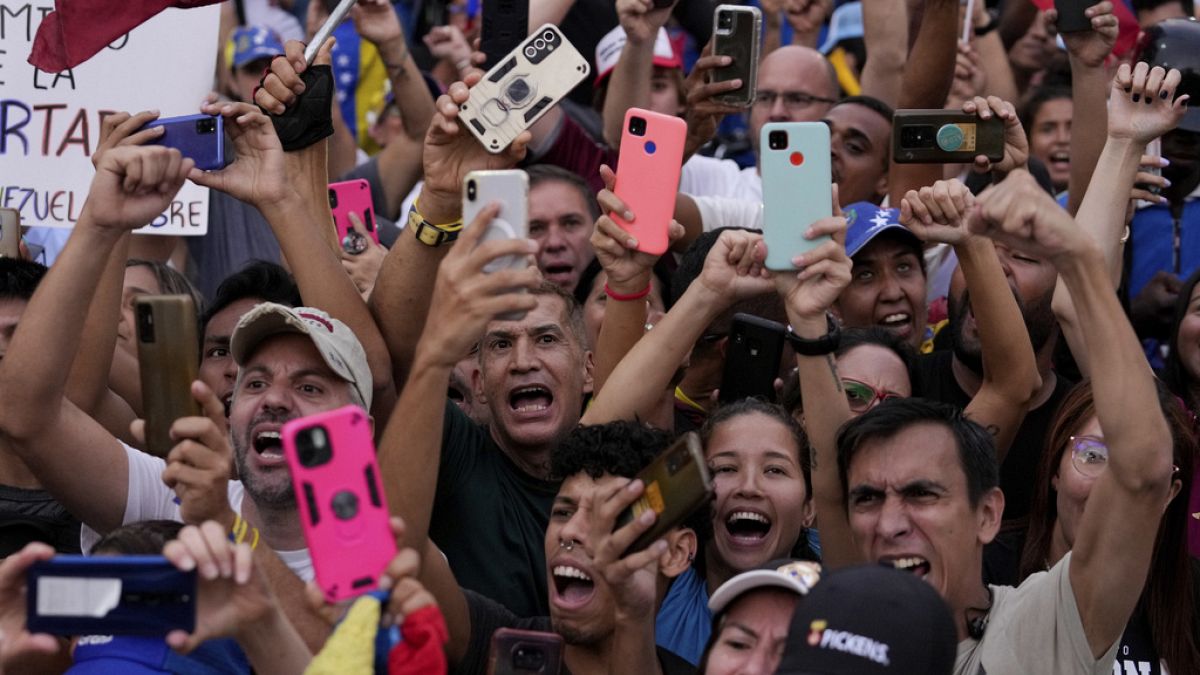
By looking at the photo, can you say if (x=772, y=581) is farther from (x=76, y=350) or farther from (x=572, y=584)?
(x=76, y=350)

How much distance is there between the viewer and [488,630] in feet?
14.2

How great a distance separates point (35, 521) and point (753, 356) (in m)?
2.15

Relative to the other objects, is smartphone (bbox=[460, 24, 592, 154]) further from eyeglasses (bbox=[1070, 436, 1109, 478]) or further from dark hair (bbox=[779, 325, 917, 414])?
eyeglasses (bbox=[1070, 436, 1109, 478])

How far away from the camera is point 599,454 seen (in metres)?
4.47

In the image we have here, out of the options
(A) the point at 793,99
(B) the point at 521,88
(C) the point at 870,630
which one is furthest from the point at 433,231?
(A) the point at 793,99

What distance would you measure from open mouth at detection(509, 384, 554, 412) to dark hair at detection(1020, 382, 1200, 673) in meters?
1.42

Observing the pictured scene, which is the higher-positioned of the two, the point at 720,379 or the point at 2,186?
the point at 2,186

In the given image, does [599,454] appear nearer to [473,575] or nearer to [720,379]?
[473,575]

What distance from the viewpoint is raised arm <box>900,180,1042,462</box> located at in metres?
4.68

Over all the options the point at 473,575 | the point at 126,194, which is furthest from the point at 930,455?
the point at 126,194

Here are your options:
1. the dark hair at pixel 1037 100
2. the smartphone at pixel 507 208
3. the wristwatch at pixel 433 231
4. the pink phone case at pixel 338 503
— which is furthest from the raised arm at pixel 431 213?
the dark hair at pixel 1037 100

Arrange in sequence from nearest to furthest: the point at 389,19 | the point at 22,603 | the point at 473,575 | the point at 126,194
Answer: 1. the point at 22,603
2. the point at 126,194
3. the point at 473,575
4. the point at 389,19

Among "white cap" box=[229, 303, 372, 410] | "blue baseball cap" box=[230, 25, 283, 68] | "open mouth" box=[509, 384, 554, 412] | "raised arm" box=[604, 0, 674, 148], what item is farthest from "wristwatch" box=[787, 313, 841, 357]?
"blue baseball cap" box=[230, 25, 283, 68]

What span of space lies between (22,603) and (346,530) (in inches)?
26.3
